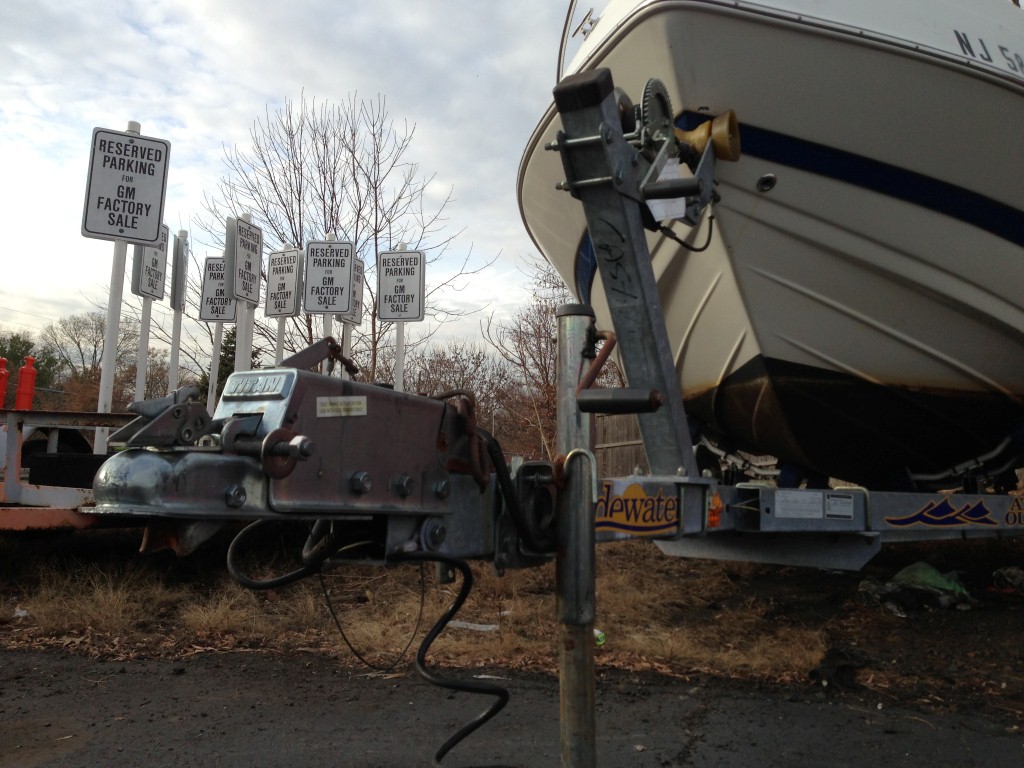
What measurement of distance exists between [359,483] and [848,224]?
3119 mm

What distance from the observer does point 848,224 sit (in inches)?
152

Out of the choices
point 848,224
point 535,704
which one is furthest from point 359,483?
point 848,224

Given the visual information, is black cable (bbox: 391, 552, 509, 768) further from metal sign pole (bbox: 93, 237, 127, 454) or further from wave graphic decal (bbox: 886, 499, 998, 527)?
metal sign pole (bbox: 93, 237, 127, 454)

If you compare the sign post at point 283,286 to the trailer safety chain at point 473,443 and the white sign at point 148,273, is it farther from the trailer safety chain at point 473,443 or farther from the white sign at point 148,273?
the trailer safety chain at point 473,443

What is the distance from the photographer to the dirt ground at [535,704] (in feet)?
9.71

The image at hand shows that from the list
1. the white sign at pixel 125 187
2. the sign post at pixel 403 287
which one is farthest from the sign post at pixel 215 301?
the white sign at pixel 125 187

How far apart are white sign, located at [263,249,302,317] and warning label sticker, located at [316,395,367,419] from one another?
7.07 meters

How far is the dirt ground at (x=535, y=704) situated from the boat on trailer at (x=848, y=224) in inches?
42.1

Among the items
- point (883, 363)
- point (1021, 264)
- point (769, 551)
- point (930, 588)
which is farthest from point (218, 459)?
point (930, 588)

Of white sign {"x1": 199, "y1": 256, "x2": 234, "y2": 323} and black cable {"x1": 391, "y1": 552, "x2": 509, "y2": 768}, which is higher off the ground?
white sign {"x1": 199, "y1": 256, "x2": 234, "y2": 323}

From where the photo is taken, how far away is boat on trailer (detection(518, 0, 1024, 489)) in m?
3.53

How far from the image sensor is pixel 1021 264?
159 inches

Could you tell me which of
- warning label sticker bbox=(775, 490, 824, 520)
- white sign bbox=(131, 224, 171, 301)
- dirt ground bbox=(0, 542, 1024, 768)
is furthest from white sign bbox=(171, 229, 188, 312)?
warning label sticker bbox=(775, 490, 824, 520)

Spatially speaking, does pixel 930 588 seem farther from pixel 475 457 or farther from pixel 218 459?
pixel 218 459
